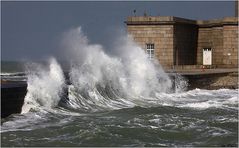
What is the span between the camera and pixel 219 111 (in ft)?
41.3

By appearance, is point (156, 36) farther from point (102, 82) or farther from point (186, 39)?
point (102, 82)

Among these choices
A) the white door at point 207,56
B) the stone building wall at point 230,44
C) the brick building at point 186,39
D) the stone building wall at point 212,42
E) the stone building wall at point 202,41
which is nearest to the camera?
the brick building at point 186,39

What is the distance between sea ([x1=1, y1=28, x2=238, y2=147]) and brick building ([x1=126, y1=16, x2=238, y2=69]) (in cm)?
523

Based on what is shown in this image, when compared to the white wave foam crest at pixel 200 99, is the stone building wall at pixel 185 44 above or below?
above

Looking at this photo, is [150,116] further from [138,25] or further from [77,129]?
[138,25]

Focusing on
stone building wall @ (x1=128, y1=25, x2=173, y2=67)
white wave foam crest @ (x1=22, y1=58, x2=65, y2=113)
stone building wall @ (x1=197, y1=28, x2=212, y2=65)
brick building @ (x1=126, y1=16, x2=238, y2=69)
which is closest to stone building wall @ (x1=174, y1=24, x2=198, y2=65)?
brick building @ (x1=126, y1=16, x2=238, y2=69)

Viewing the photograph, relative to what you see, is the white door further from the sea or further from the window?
the sea

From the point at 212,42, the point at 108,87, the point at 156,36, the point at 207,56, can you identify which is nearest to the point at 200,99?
the point at 108,87

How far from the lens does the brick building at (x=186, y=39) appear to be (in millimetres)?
25141

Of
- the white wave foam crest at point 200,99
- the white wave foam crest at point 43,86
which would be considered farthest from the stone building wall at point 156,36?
the white wave foam crest at point 43,86

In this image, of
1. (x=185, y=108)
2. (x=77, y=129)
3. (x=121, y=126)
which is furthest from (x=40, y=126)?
(x=185, y=108)

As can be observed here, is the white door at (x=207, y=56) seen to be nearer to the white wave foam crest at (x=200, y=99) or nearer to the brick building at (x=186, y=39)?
the brick building at (x=186, y=39)

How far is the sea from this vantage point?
8.55m

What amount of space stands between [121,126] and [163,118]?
1.54m
